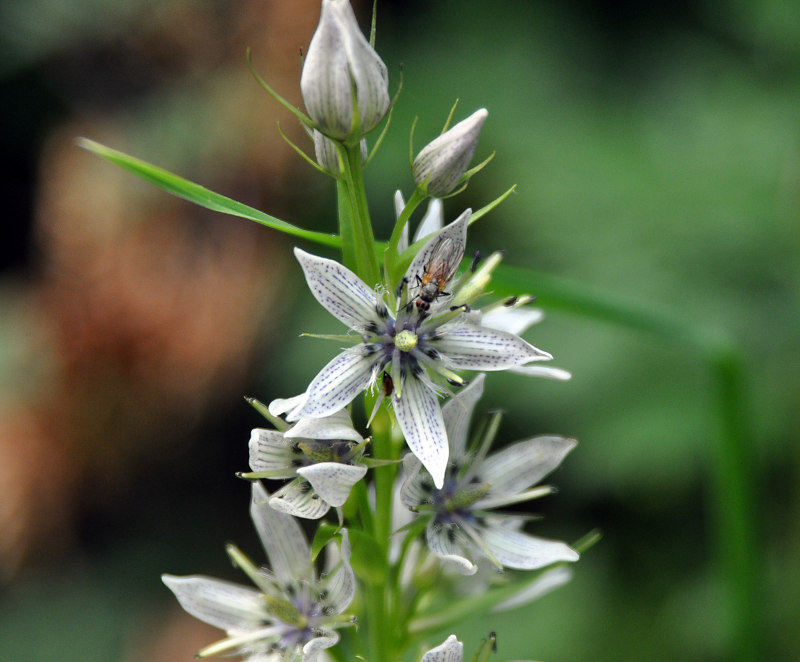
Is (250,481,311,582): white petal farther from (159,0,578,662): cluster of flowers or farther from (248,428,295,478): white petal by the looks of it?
(248,428,295,478): white petal

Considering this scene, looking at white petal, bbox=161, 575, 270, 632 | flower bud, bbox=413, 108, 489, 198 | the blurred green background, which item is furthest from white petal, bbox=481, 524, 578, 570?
the blurred green background

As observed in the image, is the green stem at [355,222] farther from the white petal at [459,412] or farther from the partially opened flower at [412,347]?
the white petal at [459,412]

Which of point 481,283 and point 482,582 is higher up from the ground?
point 481,283

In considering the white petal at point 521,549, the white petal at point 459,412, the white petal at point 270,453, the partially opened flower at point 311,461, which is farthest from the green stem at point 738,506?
the white petal at point 270,453

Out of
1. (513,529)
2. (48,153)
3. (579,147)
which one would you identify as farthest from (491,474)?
(48,153)

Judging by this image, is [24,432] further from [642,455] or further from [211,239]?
[642,455]
